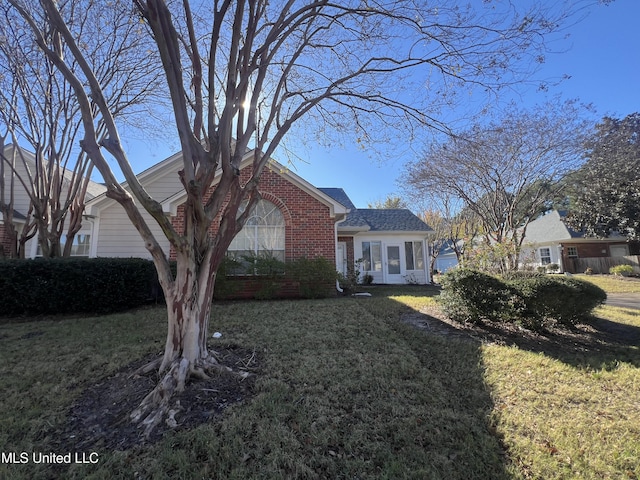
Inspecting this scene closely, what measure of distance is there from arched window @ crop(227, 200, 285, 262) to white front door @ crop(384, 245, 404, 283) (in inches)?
313

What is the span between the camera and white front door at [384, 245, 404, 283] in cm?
1653

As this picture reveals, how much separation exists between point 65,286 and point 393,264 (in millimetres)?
13990

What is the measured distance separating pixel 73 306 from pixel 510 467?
948cm

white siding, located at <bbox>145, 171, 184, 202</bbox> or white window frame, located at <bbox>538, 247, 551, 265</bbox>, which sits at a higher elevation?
white siding, located at <bbox>145, 171, 184, 202</bbox>

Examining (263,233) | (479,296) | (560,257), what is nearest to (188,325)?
(479,296)

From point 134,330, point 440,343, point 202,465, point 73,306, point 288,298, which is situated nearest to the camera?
point 202,465

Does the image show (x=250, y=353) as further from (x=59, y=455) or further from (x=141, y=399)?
(x=59, y=455)

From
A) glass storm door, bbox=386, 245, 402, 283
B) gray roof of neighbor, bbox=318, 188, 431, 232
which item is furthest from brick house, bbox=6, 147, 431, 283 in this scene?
glass storm door, bbox=386, 245, 402, 283

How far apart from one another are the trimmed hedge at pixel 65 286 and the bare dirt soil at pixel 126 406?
4.62 meters

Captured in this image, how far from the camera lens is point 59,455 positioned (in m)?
2.63

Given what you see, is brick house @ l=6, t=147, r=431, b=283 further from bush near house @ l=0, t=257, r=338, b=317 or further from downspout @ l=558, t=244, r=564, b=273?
downspout @ l=558, t=244, r=564, b=273

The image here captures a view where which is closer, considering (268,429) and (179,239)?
(268,429)

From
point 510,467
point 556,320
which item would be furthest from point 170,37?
point 556,320

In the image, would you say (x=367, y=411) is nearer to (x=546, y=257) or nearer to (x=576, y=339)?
(x=576, y=339)
